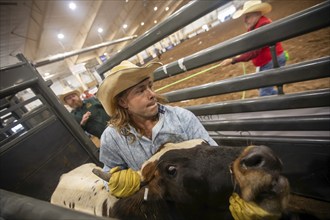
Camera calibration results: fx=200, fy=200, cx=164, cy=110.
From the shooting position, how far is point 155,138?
1.85m

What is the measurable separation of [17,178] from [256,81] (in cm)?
294

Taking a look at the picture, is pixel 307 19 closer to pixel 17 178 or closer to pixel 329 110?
pixel 329 110

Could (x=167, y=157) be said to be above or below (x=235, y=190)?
above

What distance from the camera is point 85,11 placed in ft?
51.0

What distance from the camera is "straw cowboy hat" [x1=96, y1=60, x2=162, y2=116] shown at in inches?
64.7

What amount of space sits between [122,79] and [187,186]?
100 cm

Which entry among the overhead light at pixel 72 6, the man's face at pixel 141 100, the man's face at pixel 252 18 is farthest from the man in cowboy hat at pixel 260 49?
the overhead light at pixel 72 6

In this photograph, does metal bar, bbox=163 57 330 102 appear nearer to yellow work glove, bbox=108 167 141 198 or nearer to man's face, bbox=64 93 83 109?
yellow work glove, bbox=108 167 141 198

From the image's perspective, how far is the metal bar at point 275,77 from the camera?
1.53 m

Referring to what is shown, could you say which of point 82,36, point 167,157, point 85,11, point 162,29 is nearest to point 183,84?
point 162,29

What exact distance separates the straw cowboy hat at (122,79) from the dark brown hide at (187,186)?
69 centimetres

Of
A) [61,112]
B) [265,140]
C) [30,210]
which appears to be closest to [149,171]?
[30,210]

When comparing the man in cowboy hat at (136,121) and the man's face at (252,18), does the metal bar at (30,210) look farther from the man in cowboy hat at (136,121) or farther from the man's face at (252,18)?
the man's face at (252,18)

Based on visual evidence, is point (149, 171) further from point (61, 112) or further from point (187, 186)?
point (61, 112)
